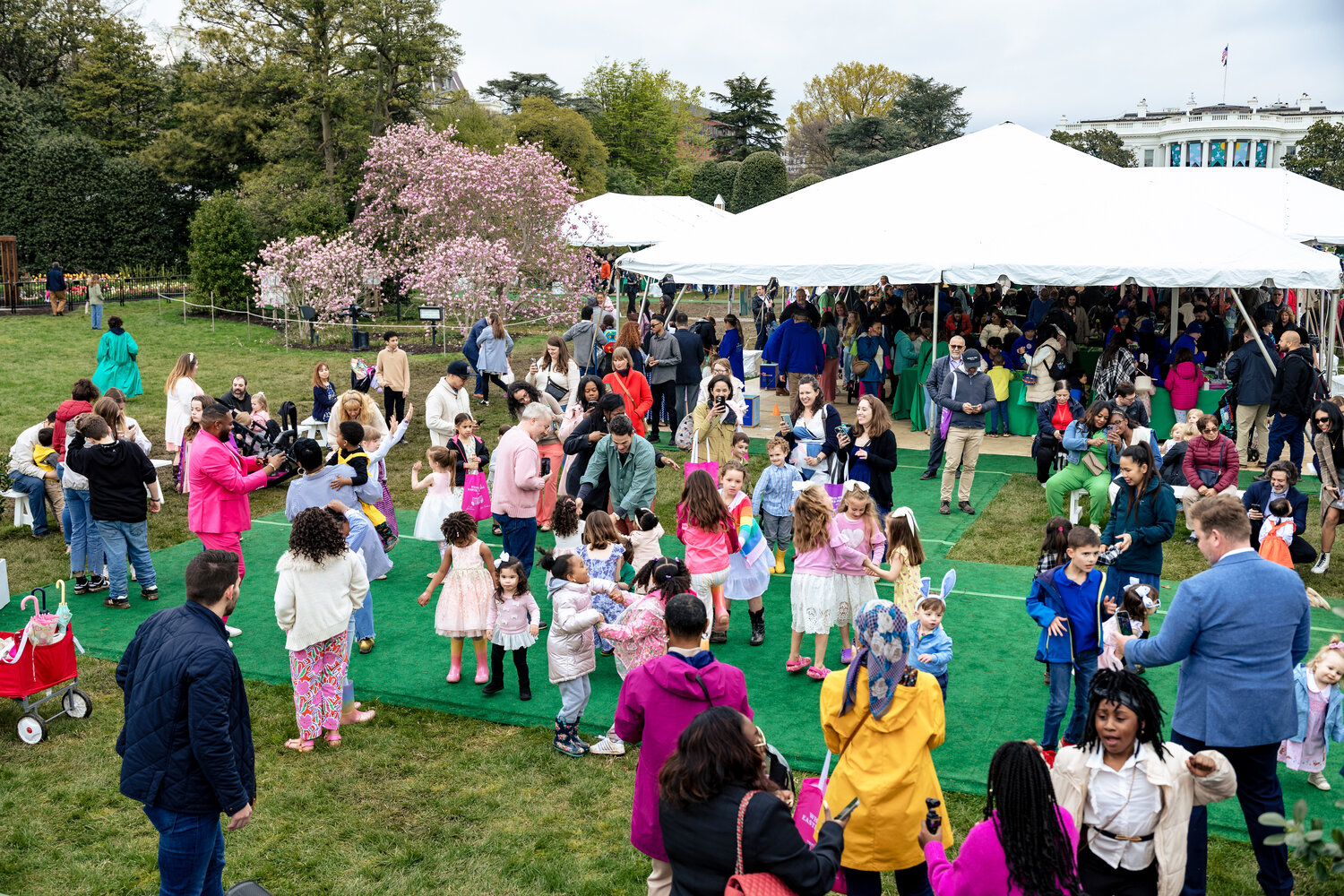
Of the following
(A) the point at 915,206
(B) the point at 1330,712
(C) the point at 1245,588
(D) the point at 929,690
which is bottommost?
(B) the point at 1330,712

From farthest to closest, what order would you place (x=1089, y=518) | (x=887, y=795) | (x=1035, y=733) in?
(x=1089, y=518), (x=1035, y=733), (x=887, y=795)

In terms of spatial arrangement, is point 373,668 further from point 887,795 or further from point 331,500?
point 887,795

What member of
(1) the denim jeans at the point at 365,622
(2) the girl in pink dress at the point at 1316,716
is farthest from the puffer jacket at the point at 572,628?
(2) the girl in pink dress at the point at 1316,716

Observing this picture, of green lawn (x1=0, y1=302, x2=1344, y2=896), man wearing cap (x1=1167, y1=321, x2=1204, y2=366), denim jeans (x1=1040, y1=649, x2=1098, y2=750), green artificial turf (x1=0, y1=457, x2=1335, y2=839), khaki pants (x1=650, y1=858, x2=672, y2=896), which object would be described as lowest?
green lawn (x1=0, y1=302, x2=1344, y2=896)

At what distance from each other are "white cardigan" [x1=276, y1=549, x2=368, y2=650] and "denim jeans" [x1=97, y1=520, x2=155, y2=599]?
309cm

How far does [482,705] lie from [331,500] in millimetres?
1958

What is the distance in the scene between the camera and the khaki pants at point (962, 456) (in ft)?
36.1

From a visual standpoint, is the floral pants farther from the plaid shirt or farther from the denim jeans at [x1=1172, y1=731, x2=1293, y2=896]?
the denim jeans at [x1=1172, y1=731, x2=1293, y2=896]

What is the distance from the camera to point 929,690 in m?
4.01

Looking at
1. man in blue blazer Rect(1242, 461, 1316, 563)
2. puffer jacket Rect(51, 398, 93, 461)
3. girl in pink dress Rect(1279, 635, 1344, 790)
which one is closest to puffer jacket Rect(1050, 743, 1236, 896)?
girl in pink dress Rect(1279, 635, 1344, 790)

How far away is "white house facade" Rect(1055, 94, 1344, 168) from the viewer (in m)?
100

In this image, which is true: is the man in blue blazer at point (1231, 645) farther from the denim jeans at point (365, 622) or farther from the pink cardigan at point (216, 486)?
the pink cardigan at point (216, 486)

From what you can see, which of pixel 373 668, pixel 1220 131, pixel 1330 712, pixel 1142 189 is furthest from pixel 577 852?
pixel 1220 131

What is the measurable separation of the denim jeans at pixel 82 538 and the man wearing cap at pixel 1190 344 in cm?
1291
